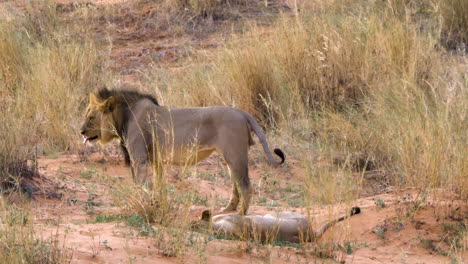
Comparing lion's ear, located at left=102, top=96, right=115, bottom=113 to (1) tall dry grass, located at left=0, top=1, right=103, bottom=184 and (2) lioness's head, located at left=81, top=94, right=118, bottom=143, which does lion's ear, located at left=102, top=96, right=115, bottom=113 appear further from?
(1) tall dry grass, located at left=0, top=1, right=103, bottom=184

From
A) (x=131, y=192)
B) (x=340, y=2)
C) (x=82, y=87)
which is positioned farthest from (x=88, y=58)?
(x=131, y=192)

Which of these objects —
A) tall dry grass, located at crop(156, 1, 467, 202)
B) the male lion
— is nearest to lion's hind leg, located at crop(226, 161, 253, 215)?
the male lion

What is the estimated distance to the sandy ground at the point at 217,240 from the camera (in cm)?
577

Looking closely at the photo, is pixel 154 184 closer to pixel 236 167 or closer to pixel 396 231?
pixel 236 167

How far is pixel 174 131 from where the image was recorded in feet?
25.0

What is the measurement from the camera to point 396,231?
729cm

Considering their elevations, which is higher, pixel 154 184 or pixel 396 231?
pixel 154 184

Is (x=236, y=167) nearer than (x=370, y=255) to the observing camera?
No

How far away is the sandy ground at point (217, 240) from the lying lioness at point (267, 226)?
5.1 inches

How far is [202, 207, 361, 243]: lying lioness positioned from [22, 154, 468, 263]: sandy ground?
0.43 feet

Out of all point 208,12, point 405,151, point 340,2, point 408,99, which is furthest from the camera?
point 208,12

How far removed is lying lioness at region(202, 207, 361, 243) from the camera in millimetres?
6539

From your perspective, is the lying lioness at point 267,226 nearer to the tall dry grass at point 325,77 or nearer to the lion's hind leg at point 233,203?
the lion's hind leg at point 233,203

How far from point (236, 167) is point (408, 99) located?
2.73m
